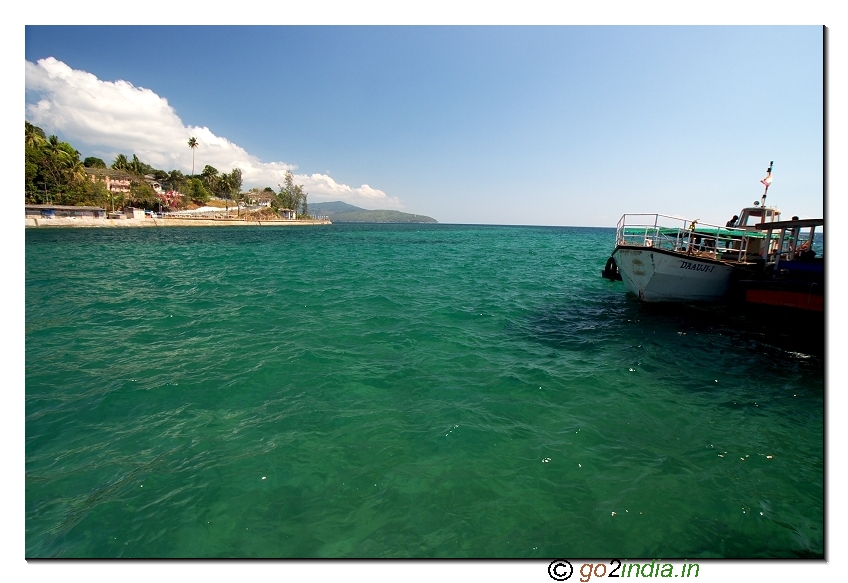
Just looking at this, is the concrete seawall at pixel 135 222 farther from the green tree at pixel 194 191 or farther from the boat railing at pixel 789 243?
the boat railing at pixel 789 243

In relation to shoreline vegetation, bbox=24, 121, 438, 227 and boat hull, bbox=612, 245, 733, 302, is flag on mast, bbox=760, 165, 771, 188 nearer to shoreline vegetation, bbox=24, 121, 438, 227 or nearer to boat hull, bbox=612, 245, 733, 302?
boat hull, bbox=612, 245, 733, 302

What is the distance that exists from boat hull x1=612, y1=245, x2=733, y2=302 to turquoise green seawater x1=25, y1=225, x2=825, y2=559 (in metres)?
3.19

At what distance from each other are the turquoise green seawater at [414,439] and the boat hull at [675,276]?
125 inches

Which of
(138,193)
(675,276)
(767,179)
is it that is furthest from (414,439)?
(138,193)

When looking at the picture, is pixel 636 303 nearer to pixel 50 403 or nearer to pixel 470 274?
pixel 470 274

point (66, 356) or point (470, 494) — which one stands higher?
point (66, 356)

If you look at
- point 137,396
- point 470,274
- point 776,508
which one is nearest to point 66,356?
point 137,396

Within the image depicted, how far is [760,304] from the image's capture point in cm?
1341

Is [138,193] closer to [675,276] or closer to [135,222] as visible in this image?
[135,222]

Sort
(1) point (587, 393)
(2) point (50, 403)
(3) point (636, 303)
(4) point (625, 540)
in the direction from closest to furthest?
(4) point (625, 540)
(2) point (50, 403)
(1) point (587, 393)
(3) point (636, 303)

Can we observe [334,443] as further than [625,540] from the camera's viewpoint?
Yes

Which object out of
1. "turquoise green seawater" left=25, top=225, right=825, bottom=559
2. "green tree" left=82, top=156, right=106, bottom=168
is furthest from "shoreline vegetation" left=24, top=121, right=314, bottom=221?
"turquoise green seawater" left=25, top=225, right=825, bottom=559

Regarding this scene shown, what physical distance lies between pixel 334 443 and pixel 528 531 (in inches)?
124

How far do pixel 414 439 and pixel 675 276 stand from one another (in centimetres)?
1432
